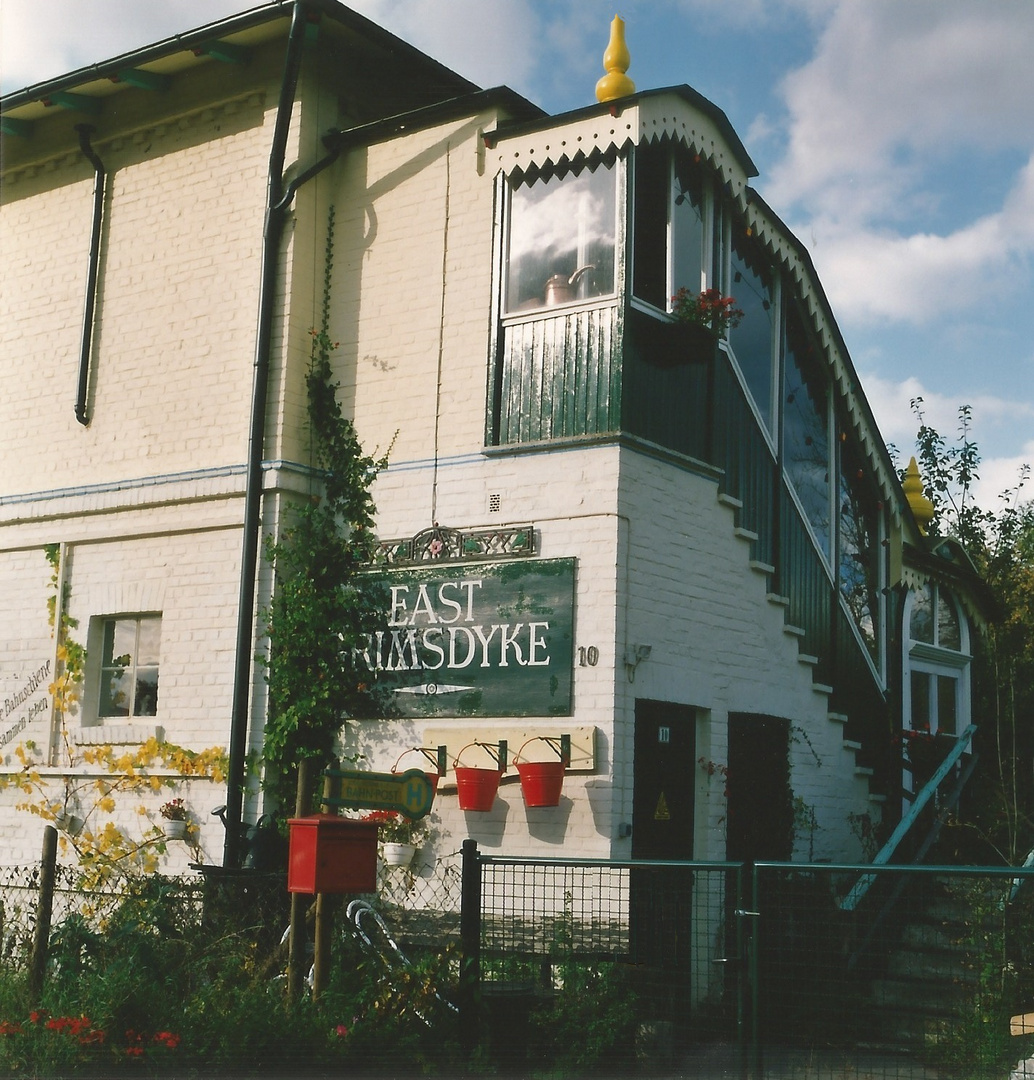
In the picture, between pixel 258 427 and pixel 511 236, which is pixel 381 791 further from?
pixel 511 236

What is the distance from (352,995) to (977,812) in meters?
7.74

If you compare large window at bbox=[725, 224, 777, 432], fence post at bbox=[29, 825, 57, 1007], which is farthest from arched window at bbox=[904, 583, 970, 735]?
fence post at bbox=[29, 825, 57, 1007]

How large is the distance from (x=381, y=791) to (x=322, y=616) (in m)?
3.66

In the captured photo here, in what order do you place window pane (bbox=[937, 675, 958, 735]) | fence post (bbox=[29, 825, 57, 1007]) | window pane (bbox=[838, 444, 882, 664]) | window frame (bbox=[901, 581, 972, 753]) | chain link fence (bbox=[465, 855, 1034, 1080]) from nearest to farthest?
chain link fence (bbox=[465, 855, 1034, 1080]), fence post (bbox=[29, 825, 57, 1007]), window pane (bbox=[838, 444, 882, 664]), window frame (bbox=[901, 581, 972, 753]), window pane (bbox=[937, 675, 958, 735])

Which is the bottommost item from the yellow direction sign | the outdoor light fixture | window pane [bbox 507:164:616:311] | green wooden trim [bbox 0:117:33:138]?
the yellow direction sign

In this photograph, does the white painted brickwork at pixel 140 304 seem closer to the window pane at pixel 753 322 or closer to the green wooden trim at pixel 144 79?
the green wooden trim at pixel 144 79

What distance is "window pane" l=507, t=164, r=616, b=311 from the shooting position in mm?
10328

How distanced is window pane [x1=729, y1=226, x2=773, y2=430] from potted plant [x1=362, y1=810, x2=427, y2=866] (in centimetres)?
460

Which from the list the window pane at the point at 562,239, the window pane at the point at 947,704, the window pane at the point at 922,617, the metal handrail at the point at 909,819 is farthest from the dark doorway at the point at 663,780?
the window pane at the point at 947,704

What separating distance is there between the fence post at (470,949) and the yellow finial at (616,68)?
5.96m

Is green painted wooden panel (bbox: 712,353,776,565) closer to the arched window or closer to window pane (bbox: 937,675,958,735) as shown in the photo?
the arched window

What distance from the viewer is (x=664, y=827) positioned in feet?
33.1

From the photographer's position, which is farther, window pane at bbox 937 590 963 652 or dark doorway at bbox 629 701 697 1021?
window pane at bbox 937 590 963 652

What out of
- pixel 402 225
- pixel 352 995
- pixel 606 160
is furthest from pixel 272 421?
pixel 352 995
